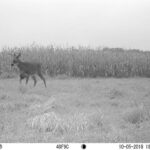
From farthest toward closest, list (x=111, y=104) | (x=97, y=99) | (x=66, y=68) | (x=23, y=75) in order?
1. (x=66, y=68)
2. (x=23, y=75)
3. (x=97, y=99)
4. (x=111, y=104)

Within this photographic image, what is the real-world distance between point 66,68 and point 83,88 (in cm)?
566

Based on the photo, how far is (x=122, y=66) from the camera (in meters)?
18.4

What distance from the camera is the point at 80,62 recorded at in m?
17.9

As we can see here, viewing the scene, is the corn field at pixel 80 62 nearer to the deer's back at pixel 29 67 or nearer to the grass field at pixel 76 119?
the deer's back at pixel 29 67

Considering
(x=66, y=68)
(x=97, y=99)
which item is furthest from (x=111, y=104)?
(x=66, y=68)

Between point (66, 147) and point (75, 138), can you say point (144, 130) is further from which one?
point (66, 147)

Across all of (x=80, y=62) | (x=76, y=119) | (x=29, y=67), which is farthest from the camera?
(x=80, y=62)

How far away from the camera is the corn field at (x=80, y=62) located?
17.3 metres

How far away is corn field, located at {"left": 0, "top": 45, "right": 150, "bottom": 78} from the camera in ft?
56.9

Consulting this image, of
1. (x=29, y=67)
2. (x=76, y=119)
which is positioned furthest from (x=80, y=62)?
(x=76, y=119)

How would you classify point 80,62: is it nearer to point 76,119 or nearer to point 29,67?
point 29,67

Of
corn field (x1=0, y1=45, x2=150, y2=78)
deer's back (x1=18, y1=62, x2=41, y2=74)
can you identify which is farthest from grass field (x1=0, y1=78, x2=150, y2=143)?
corn field (x1=0, y1=45, x2=150, y2=78)

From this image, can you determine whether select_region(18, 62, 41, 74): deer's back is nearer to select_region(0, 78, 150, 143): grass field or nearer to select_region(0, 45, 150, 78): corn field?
select_region(0, 78, 150, 143): grass field

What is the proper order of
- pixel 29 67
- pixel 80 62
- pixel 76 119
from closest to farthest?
pixel 76 119
pixel 29 67
pixel 80 62
